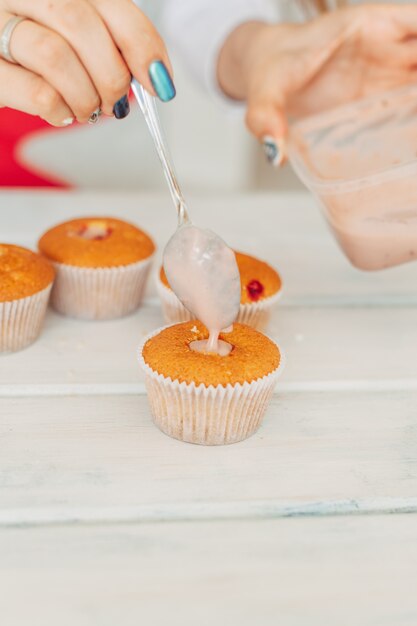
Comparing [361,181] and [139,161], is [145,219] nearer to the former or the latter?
[361,181]

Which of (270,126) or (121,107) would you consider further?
(270,126)

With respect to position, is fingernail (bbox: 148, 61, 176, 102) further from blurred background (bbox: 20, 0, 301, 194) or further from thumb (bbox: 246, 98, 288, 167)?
blurred background (bbox: 20, 0, 301, 194)

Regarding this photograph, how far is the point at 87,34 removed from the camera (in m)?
0.83

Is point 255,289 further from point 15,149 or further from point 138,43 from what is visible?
point 15,149

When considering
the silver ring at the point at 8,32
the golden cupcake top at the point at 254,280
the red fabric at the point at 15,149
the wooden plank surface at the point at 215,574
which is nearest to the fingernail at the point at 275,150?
the golden cupcake top at the point at 254,280

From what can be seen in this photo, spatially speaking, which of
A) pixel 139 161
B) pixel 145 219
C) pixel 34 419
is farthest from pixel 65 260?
pixel 139 161

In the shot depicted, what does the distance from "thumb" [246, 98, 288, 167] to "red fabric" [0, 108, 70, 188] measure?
3.29ft

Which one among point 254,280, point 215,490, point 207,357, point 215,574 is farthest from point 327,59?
point 215,574

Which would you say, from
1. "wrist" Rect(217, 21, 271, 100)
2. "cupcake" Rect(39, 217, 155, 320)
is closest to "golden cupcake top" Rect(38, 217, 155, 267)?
"cupcake" Rect(39, 217, 155, 320)

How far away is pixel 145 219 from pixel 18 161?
765mm

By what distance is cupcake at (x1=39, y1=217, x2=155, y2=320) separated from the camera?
3.63 feet

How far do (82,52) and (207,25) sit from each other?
2.92ft

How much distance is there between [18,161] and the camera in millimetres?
2111

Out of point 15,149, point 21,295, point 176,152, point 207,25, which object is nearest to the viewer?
point 21,295
